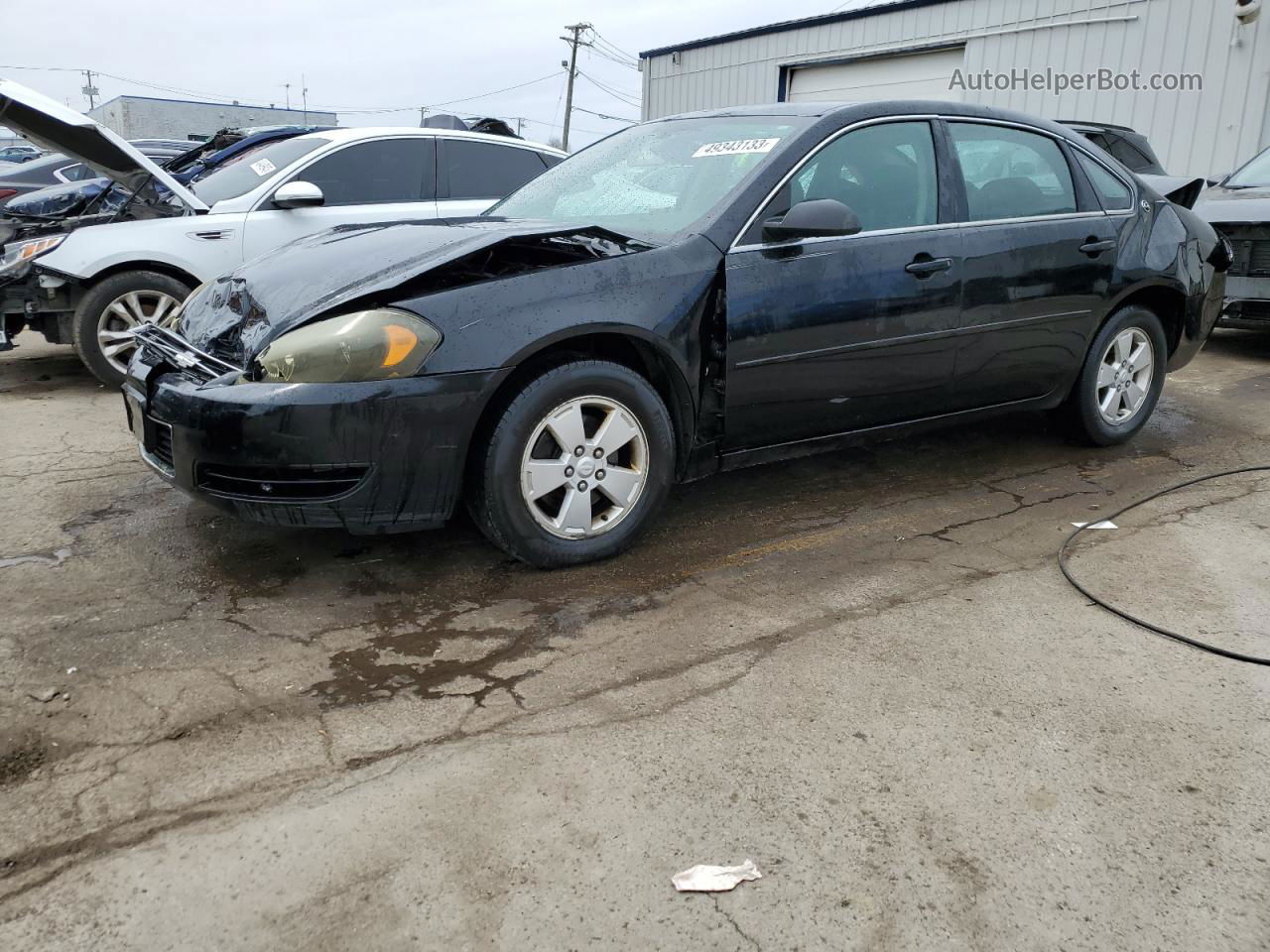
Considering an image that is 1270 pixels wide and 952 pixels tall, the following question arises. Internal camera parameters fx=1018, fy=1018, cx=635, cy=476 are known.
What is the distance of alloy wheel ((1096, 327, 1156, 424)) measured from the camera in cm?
495

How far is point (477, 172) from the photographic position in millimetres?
7023

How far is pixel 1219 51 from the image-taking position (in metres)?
11.7

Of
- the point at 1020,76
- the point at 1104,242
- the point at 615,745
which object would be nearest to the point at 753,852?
the point at 615,745

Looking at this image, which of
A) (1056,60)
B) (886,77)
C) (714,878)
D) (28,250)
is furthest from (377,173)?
(886,77)

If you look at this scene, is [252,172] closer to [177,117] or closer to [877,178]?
[877,178]

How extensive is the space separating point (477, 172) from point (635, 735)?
5393 mm

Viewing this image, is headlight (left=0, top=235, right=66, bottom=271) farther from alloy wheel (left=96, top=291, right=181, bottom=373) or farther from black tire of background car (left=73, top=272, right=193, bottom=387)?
alloy wheel (left=96, top=291, right=181, bottom=373)

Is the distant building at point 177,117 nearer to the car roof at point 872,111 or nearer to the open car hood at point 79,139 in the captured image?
the open car hood at point 79,139

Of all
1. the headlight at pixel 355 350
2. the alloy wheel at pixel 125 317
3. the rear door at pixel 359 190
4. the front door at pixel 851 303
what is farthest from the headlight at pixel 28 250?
the front door at pixel 851 303

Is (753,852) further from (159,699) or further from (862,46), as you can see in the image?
(862,46)

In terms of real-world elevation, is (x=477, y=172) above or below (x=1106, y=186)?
above

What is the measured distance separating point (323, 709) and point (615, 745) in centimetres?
76

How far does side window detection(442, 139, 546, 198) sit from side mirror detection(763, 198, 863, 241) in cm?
373

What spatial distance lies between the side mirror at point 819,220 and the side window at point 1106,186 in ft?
6.05
